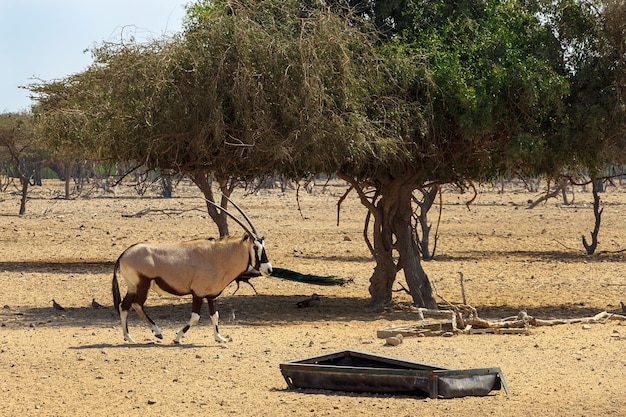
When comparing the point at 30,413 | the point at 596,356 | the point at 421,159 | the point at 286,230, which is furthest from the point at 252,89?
the point at 286,230

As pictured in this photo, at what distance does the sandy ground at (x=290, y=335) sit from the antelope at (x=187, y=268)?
1.61 feet

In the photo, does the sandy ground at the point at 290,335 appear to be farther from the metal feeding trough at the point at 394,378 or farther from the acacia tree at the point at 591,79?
the acacia tree at the point at 591,79

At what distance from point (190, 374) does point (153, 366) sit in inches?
22.9

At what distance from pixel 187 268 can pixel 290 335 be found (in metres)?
2.08

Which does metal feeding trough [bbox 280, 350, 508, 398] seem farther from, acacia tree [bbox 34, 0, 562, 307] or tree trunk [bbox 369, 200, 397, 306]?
tree trunk [bbox 369, 200, 397, 306]

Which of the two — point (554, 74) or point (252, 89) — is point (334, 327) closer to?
point (252, 89)

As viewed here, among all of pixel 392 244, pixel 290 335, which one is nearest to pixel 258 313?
pixel 392 244

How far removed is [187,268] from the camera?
12.1 metres

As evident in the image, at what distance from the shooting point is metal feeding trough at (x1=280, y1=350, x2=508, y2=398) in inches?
352

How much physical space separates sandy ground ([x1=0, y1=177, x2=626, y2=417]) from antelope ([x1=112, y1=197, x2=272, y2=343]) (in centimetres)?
49

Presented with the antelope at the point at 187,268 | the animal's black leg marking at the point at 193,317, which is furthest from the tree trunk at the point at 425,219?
the animal's black leg marking at the point at 193,317

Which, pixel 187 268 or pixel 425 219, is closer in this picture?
pixel 187 268

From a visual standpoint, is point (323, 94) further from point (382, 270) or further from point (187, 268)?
point (382, 270)

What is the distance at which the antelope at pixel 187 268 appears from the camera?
39.5ft
